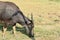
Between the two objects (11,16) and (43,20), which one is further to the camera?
(43,20)

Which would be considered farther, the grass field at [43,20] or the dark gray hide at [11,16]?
the grass field at [43,20]

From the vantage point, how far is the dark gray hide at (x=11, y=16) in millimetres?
11734

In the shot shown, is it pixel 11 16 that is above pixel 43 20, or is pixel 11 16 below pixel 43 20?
above

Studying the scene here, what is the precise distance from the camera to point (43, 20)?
593 inches

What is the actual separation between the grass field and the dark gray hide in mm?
613

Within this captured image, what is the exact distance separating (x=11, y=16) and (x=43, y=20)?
12.2 ft

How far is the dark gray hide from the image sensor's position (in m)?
11.7

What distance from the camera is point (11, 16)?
38.7 feet

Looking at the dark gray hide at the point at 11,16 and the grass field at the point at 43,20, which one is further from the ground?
the dark gray hide at the point at 11,16

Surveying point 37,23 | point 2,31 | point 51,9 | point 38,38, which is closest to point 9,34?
point 2,31

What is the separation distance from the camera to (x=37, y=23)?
46.8ft

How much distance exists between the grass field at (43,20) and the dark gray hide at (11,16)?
0.61 metres

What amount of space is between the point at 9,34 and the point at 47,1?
1118cm

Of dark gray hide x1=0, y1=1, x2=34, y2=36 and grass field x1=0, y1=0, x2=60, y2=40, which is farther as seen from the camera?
grass field x1=0, y1=0, x2=60, y2=40
